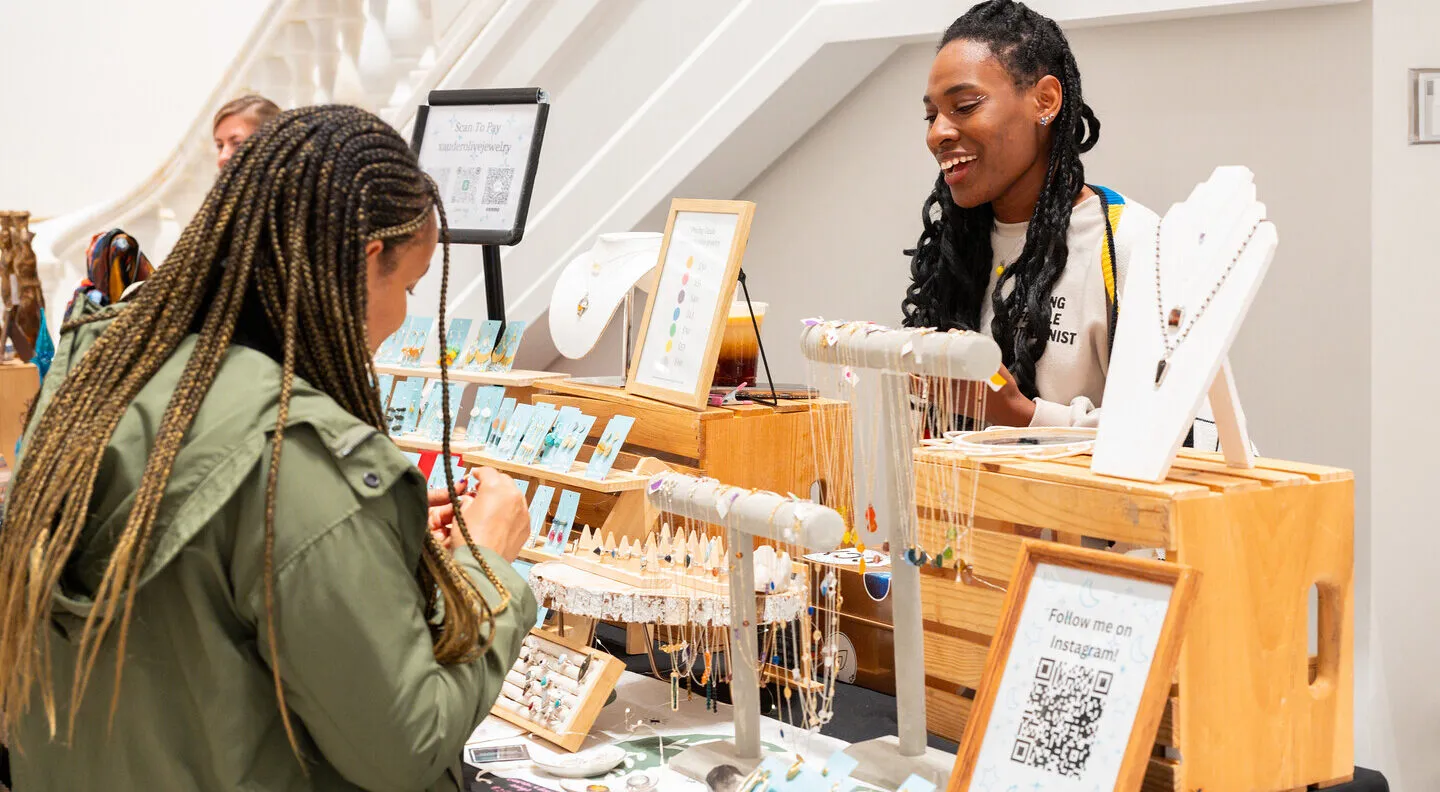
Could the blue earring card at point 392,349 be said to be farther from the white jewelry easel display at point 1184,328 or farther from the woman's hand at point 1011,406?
the white jewelry easel display at point 1184,328

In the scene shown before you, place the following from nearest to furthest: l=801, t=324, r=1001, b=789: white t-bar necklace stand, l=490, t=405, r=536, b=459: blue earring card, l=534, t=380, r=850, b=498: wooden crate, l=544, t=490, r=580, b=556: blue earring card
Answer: l=801, t=324, r=1001, b=789: white t-bar necklace stand
l=544, t=490, r=580, b=556: blue earring card
l=534, t=380, r=850, b=498: wooden crate
l=490, t=405, r=536, b=459: blue earring card

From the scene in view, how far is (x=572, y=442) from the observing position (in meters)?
2.70

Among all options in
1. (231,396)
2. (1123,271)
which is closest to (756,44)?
(1123,271)

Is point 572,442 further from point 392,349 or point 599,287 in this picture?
point 392,349

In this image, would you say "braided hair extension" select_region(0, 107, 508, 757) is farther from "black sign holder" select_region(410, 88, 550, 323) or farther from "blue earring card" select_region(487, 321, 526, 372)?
"black sign holder" select_region(410, 88, 550, 323)

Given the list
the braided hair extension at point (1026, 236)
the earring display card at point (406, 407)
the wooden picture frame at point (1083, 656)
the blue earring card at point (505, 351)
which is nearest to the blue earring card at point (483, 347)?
the blue earring card at point (505, 351)

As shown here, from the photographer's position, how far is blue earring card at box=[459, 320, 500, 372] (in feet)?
10.5

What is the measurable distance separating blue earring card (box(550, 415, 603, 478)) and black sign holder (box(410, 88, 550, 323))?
87 cm

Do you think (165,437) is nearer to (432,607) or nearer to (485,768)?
(432,607)

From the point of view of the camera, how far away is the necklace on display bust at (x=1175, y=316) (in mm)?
1723

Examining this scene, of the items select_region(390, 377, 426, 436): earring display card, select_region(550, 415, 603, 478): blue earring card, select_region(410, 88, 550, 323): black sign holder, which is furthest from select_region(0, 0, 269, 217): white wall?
select_region(550, 415, 603, 478): blue earring card

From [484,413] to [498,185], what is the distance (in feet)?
2.69

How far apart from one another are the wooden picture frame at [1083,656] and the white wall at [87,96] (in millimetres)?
6758

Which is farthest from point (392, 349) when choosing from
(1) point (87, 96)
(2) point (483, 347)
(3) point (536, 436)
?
(1) point (87, 96)
